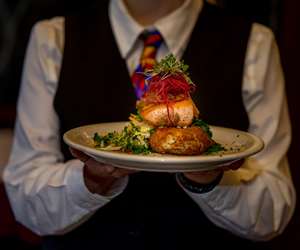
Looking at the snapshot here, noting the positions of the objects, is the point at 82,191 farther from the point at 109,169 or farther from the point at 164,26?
the point at 164,26

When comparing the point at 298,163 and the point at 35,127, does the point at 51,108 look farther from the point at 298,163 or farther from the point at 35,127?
the point at 298,163

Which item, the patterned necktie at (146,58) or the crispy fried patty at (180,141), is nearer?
the crispy fried patty at (180,141)

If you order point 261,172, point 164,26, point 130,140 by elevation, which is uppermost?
point 164,26

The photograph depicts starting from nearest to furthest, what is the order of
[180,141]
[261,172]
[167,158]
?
[167,158], [180,141], [261,172]

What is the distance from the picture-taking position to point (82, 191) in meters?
1.23

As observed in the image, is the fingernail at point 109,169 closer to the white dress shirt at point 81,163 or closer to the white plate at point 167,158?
the white plate at point 167,158

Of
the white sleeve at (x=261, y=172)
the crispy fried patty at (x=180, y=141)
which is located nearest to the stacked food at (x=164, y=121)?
the crispy fried patty at (x=180, y=141)

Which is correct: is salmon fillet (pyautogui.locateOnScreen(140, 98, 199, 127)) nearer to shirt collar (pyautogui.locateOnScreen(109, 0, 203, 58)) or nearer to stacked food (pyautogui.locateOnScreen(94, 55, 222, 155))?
stacked food (pyautogui.locateOnScreen(94, 55, 222, 155))

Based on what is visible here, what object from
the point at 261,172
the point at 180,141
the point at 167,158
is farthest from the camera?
the point at 261,172

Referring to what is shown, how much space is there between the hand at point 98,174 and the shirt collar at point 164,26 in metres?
0.41

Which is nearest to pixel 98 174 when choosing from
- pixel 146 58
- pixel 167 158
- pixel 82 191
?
pixel 82 191

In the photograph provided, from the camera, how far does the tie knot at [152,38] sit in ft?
4.70

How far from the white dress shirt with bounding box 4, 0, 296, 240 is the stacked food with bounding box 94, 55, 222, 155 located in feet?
0.88

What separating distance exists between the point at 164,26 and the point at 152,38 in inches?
1.8
